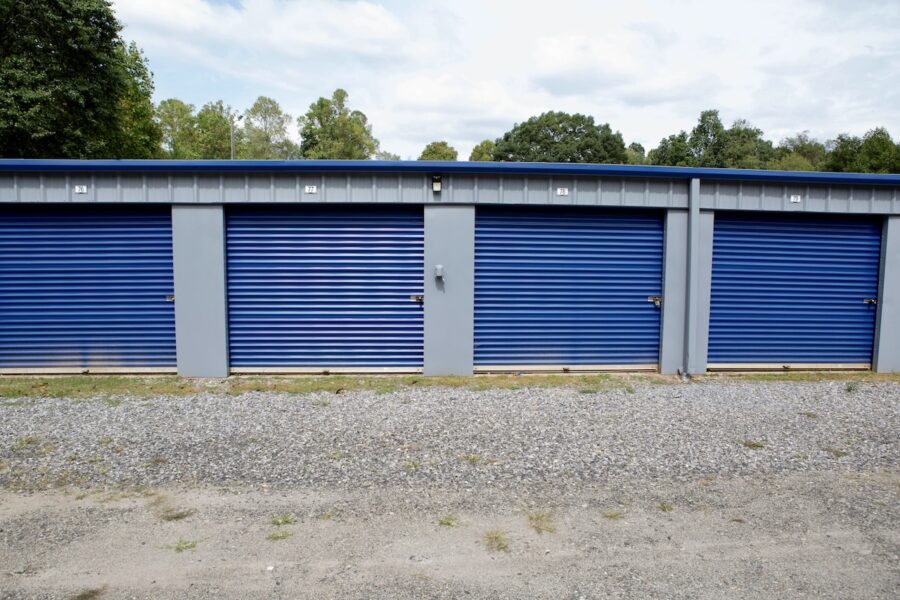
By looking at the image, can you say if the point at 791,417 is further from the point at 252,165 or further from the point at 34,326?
the point at 34,326

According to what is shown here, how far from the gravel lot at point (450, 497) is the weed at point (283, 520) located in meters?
0.06

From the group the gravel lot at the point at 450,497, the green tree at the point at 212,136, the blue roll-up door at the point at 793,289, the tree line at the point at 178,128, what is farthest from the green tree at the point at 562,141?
the gravel lot at the point at 450,497

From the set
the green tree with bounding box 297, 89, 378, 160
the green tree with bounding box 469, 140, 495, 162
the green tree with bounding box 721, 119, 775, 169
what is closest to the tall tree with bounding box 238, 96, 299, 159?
the green tree with bounding box 297, 89, 378, 160

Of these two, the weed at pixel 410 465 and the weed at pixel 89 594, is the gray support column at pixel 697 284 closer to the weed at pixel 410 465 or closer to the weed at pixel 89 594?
the weed at pixel 410 465

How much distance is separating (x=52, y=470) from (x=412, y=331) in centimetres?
500

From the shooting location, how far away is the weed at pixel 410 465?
5125mm

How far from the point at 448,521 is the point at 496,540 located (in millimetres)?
413

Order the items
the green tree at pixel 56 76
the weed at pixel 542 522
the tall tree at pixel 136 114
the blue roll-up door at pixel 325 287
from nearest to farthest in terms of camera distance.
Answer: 1. the weed at pixel 542 522
2. the blue roll-up door at pixel 325 287
3. the green tree at pixel 56 76
4. the tall tree at pixel 136 114

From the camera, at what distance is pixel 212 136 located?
2002 inches

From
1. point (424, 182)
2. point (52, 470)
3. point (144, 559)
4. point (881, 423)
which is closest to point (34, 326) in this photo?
point (52, 470)

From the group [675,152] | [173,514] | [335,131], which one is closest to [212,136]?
[335,131]

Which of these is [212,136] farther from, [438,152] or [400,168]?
[400,168]

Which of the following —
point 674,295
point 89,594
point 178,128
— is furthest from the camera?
point 178,128

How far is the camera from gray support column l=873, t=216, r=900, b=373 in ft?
30.8
